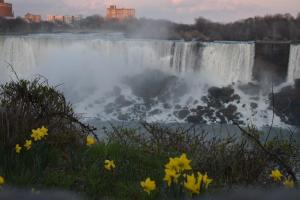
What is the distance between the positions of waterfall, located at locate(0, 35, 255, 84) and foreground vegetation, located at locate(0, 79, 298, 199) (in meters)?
40.7

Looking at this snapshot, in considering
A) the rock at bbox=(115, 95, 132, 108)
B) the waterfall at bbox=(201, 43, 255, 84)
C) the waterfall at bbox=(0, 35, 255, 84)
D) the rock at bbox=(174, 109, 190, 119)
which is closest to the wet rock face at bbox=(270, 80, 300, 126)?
the waterfall at bbox=(201, 43, 255, 84)

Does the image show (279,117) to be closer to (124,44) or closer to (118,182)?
(124,44)

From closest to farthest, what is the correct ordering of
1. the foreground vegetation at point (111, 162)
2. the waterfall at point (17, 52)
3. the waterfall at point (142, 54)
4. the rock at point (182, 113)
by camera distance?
1. the foreground vegetation at point (111, 162)
2. the rock at point (182, 113)
3. the waterfall at point (142, 54)
4. the waterfall at point (17, 52)

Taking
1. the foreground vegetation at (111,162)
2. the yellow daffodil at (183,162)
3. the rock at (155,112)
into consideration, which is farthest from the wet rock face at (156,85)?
the yellow daffodil at (183,162)

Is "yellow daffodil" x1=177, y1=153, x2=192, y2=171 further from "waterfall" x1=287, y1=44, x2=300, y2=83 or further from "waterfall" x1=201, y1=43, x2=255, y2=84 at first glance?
"waterfall" x1=201, y1=43, x2=255, y2=84

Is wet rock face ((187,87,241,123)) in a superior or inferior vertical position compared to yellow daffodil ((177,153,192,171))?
inferior

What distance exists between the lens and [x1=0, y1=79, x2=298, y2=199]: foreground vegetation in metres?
4.04

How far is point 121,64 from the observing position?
52.7 meters

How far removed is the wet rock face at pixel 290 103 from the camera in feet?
126

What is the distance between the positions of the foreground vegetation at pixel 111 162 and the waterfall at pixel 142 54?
40.7 m

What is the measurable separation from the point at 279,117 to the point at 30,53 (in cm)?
2377

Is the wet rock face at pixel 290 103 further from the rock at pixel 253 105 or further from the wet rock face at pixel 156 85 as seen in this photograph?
the wet rock face at pixel 156 85

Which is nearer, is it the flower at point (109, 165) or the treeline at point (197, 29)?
the flower at point (109, 165)

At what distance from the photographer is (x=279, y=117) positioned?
1531 inches
